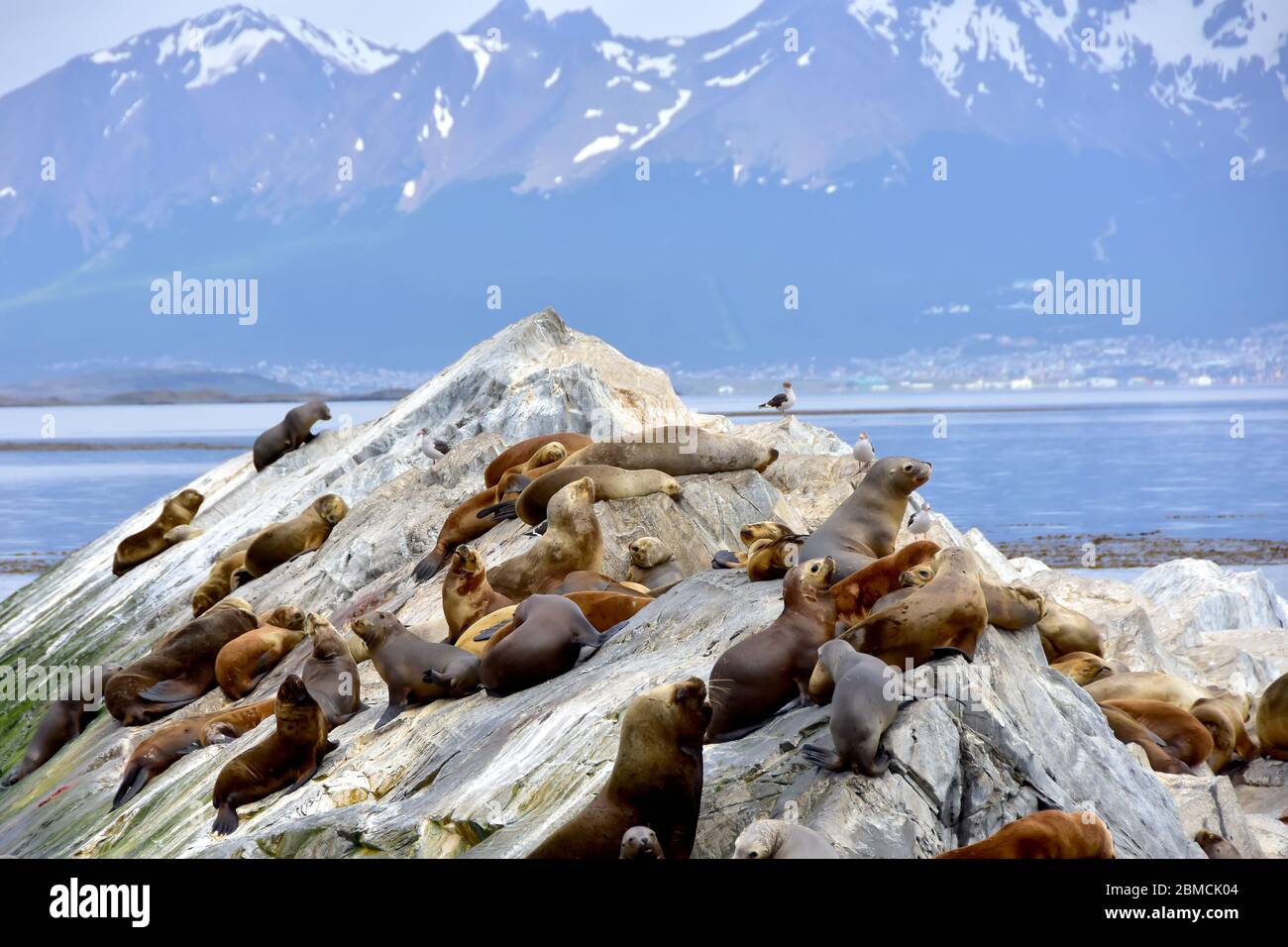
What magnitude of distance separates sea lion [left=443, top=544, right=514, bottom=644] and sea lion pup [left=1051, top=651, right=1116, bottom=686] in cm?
414

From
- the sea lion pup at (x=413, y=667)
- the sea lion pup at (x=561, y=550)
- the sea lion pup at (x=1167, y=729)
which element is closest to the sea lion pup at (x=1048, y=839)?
the sea lion pup at (x=413, y=667)

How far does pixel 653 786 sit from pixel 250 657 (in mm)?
5578

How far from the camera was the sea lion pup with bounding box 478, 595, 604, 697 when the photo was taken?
6938mm

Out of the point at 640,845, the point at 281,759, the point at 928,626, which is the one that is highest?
the point at 928,626

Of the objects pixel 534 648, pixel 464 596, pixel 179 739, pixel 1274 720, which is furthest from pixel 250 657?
pixel 1274 720

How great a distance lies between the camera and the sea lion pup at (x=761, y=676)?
5699 mm

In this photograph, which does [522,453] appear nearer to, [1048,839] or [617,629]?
[617,629]

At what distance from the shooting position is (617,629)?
7.30 meters

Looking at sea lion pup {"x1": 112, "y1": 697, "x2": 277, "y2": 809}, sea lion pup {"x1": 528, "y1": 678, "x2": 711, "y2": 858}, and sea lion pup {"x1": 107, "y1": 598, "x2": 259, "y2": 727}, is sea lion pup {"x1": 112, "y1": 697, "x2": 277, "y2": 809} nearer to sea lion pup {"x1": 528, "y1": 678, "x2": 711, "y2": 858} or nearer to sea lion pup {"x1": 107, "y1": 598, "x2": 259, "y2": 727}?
sea lion pup {"x1": 107, "y1": 598, "x2": 259, "y2": 727}

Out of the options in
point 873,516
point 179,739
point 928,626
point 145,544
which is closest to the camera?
point 928,626

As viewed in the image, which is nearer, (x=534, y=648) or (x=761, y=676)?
(x=761, y=676)

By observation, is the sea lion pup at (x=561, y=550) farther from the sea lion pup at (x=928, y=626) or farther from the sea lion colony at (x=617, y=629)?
the sea lion pup at (x=928, y=626)

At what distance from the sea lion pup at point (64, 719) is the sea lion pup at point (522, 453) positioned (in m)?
3.24
